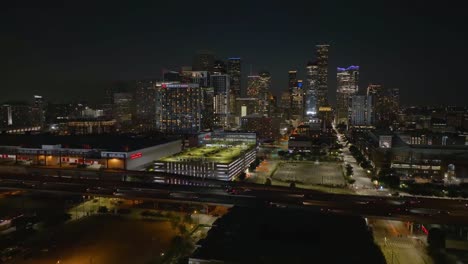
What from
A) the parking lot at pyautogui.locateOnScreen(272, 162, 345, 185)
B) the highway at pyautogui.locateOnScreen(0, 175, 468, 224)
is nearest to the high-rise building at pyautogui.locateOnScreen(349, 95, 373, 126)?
the parking lot at pyautogui.locateOnScreen(272, 162, 345, 185)

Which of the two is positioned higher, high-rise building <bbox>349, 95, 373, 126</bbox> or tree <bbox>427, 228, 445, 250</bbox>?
high-rise building <bbox>349, 95, 373, 126</bbox>

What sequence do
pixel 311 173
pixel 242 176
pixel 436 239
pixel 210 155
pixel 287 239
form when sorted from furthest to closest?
pixel 210 155 < pixel 311 173 < pixel 242 176 < pixel 436 239 < pixel 287 239

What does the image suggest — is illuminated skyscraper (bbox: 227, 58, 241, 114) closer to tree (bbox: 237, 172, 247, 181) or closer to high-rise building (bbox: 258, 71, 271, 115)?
high-rise building (bbox: 258, 71, 271, 115)

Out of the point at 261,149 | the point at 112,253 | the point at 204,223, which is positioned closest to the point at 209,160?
the point at 204,223

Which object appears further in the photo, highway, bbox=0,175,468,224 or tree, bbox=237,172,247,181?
tree, bbox=237,172,247,181

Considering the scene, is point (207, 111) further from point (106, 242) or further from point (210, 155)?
point (106, 242)

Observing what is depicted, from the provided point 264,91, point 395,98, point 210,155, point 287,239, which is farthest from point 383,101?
point 287,239

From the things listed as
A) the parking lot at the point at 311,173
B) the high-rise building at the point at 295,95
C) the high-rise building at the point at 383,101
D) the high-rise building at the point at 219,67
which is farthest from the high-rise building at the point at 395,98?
the parking lot at the point at 311,173
